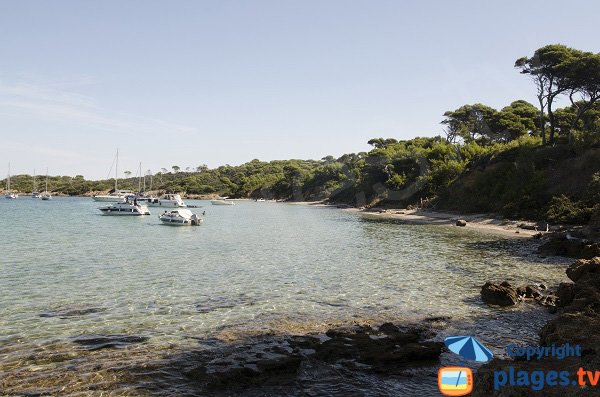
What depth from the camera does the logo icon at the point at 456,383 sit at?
27.8 ft

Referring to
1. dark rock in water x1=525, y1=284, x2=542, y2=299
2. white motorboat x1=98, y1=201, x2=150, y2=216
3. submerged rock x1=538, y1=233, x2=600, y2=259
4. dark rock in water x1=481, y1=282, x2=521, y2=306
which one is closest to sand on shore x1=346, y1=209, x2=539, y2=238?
submerged rock x1=538, y1=233, x2=600, y2=259

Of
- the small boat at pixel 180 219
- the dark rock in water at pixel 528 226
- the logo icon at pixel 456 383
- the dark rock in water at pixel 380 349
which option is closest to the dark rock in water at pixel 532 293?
the dark rock in water at pixel 380 349

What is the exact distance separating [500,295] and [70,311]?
18.0m

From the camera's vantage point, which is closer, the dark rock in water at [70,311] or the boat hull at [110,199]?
the dark rock in water at [70,311]

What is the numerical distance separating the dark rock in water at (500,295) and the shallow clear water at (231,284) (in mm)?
622

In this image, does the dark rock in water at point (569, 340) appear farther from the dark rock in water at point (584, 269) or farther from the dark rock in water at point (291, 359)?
the dark rock in water at point (291, 359)

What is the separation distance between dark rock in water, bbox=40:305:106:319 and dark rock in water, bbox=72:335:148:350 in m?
2.87

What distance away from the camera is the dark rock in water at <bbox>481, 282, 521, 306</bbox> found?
17312mm

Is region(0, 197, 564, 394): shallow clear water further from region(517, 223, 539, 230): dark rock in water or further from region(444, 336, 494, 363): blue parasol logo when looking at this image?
region(517, 223, 539, 230): dark rock in water

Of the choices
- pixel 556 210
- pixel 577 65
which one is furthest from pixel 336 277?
pixel 577 65

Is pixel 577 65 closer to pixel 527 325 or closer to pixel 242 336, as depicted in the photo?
pixel 527 325

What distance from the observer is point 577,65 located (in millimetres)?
58531

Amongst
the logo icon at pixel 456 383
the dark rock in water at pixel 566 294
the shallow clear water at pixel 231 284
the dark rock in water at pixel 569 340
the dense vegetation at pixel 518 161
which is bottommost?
the shallow clear water at pixel 231 284

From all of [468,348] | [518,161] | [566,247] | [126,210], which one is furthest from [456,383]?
[126,210]
